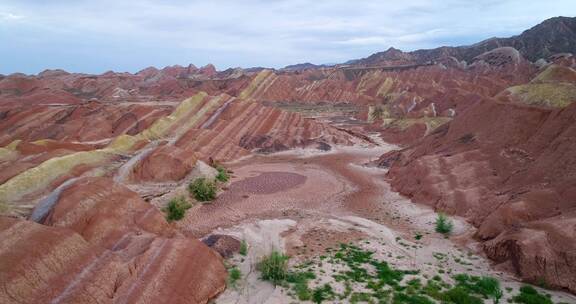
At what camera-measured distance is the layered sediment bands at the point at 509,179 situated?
46.2ft

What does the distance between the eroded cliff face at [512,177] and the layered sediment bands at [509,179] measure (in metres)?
0.03

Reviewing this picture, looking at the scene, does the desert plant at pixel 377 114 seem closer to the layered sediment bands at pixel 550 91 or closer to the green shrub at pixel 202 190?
the layered sediment bands at pixel 550 91

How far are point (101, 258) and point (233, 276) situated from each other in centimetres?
423

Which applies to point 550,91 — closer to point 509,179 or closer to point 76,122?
point 509,179

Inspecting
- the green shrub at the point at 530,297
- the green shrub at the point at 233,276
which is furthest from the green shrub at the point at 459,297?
the green shrub at the point at 233,276

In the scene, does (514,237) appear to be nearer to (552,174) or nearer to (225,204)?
(552,174)

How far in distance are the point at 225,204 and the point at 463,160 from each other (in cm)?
1387

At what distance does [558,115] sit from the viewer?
72.4ft

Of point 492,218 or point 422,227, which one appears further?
point 422,227

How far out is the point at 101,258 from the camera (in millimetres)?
11625

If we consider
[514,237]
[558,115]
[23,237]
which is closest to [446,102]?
[558,115]

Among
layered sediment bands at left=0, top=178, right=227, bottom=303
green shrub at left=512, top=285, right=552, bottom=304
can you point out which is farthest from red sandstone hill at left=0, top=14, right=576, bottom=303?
green shrub at left=512, top=285, right=552, bottom=304

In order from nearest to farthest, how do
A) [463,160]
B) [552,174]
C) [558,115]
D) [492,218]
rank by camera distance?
[492,218]
[552,174]
[558,115]
[463,160]

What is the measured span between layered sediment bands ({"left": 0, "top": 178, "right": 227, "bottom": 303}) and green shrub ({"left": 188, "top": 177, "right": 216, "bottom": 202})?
296 inches
